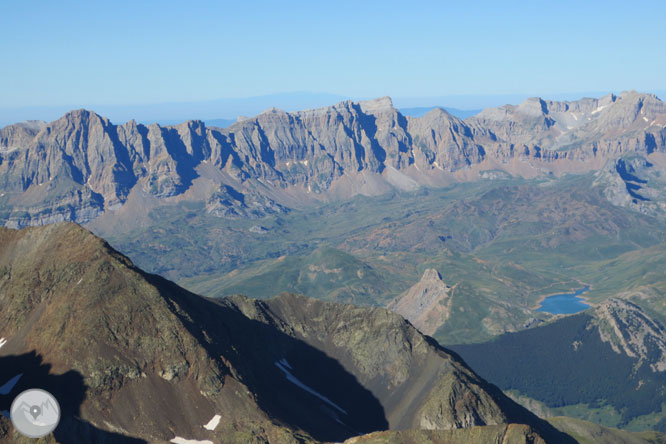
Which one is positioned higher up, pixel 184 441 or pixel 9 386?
pixel 9 386

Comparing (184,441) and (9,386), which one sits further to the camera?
(184,441)

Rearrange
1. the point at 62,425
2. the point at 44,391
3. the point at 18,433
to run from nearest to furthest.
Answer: the point at 18,433 → the point at 62,425 → the point at 44,391

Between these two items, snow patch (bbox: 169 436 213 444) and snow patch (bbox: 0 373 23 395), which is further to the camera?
snow patch (bbox: 169 436 213 444)

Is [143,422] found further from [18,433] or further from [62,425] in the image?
[18,433]

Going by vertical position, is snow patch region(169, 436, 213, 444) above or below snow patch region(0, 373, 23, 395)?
below

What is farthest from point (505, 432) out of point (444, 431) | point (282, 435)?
point (282, 435)

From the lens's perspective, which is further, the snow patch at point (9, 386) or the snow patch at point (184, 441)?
the snow patch at point (184, 441)

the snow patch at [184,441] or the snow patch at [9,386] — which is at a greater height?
the snow patch at [9,386]

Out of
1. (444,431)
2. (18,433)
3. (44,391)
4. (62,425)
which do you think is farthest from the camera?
(444,431)
